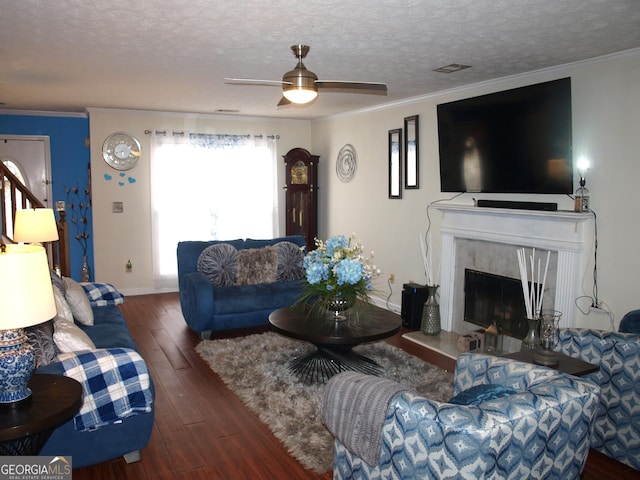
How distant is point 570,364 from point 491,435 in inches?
43.2

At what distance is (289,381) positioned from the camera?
390 centimetres

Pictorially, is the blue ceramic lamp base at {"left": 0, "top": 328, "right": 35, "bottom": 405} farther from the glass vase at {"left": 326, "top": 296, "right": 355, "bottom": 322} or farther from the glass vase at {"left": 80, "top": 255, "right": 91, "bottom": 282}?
the glass vase at {"left": 80, "top": 255, "right": 91, "bottom": 282}

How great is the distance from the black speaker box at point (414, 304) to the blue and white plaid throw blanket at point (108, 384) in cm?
325

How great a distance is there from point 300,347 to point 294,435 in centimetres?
158

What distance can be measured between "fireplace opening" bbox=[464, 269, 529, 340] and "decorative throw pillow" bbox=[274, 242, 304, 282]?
179 cm

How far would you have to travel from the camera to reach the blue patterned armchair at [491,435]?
1.78 m

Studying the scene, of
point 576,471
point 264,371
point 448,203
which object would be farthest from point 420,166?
point 576,471

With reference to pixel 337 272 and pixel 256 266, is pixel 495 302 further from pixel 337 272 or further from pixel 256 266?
pixel 256 266

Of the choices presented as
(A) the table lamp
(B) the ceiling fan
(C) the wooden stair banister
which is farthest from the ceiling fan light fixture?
(C) the wooden stair banister

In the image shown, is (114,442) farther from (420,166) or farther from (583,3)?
(420,166)

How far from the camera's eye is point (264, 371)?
4.13m

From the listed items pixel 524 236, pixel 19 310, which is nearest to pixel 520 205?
pixel 524 236

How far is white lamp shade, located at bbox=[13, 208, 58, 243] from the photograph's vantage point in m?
4.14

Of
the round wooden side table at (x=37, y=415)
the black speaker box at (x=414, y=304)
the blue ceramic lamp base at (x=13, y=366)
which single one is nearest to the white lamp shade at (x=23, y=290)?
the blue ceramic lamp base at (x=13, y=366)
